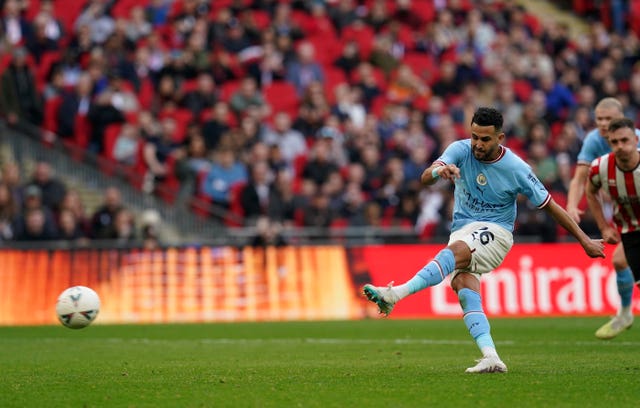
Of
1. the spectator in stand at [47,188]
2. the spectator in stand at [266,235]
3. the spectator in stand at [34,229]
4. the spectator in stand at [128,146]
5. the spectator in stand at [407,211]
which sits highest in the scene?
the spectator in stand at [128,146]

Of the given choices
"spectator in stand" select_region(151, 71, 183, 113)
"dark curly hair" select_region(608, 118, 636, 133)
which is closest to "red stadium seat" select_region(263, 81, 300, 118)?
"spectator in stand" select_region(151, 71, 183, 113)

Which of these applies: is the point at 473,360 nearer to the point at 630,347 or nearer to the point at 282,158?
the point at 630,347

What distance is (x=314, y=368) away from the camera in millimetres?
9781

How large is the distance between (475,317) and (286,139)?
13.7m

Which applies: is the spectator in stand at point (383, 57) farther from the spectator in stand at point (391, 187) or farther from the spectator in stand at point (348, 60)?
the spectator in stand at point (391, 187)

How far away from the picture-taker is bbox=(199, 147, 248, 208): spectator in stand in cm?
2102

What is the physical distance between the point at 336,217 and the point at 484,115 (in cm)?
1225

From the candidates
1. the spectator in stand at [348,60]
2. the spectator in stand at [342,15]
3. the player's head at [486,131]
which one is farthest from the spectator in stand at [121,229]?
the player's head at [486,131]

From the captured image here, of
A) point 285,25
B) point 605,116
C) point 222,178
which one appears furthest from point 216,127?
point 605,116

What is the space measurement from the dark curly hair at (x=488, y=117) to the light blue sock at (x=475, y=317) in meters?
1.41

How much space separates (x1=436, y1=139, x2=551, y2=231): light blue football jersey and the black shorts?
7.60 feet

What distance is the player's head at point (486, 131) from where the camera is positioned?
9062 mm

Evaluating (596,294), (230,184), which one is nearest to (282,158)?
(230,184)

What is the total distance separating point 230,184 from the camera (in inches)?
830
